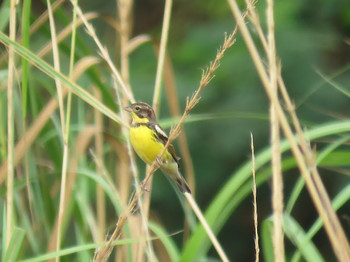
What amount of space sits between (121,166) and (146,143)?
560 millimetres

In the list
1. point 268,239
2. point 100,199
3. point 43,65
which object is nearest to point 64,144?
point 43,65

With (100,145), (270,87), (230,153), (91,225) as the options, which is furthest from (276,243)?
(230,153)

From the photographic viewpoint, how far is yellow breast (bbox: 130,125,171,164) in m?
3.24

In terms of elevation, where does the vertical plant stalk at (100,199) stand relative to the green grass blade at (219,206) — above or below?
above

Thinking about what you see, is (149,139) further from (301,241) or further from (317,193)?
(317,193)

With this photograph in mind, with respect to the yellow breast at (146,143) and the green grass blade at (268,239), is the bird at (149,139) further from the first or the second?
the green grass blade at (268,239)

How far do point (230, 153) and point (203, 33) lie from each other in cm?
114

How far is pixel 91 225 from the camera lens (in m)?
2.52

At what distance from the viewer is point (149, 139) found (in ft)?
10.9

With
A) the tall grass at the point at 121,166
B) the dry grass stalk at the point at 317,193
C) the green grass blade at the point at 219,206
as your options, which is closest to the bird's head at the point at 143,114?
the tall grass at the point at 121,166

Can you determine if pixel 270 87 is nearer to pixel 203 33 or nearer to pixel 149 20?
pixel 203 33

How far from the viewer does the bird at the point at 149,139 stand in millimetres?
3203

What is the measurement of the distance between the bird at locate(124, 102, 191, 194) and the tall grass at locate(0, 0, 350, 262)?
259mm

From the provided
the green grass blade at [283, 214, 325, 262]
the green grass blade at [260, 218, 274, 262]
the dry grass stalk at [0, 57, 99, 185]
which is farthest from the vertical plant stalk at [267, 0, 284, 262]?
the dry grass stalk at [0, 57, 99, 185]
